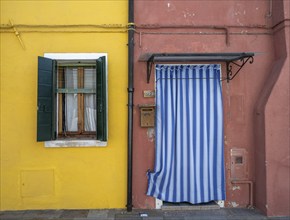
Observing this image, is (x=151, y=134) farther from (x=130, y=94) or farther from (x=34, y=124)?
(x=34, y=124)

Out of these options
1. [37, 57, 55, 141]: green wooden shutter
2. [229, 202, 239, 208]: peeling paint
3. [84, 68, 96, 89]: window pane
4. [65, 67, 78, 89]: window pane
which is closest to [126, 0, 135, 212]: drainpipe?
[84, 68, 96, 89]: window pane

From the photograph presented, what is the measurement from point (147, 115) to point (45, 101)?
1.96 meters

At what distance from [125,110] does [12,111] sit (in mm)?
2204

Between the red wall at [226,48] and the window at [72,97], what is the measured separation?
2.45 ft

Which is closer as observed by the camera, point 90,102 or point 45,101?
point 45,101

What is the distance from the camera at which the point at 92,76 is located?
248 inches

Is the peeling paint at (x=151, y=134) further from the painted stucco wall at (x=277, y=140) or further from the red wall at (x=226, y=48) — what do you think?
the painted stucco wall at (x=277, y=140)

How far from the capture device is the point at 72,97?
633 cm

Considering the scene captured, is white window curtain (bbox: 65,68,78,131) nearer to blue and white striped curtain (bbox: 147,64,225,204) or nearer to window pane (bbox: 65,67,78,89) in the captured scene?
window pane (bbox: 65,67,78,89)

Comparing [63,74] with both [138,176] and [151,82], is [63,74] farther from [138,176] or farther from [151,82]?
[138,176]

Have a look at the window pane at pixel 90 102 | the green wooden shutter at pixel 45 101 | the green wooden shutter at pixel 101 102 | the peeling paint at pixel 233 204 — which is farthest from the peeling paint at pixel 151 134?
the peeling paint at pixel 233 204

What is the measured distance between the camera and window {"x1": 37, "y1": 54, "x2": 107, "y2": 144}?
19.2 feet

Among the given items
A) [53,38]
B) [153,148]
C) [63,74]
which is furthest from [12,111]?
[153,148]

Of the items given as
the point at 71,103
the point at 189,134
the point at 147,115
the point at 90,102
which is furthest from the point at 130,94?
the point at 189,134
